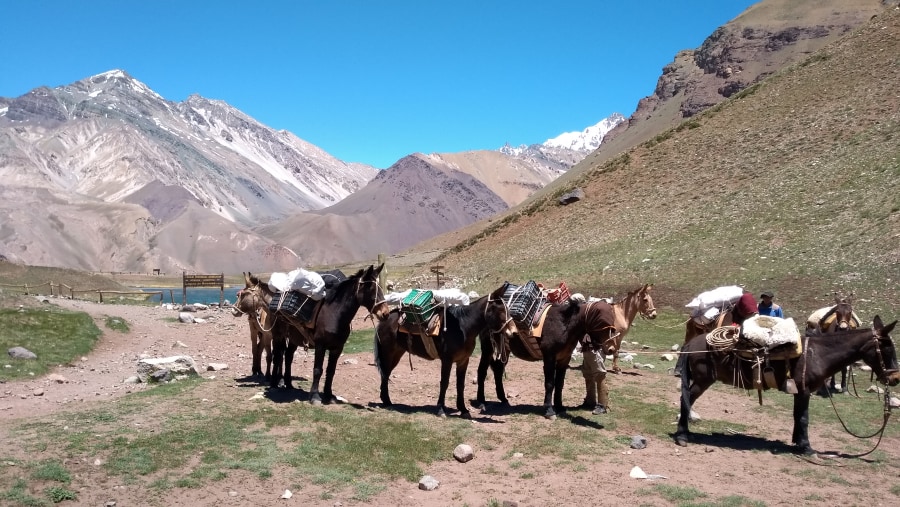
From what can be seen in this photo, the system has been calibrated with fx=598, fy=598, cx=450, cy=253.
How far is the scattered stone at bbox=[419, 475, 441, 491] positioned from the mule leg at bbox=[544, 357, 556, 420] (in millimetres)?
4197

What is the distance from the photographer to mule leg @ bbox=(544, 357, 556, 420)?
12.3 m

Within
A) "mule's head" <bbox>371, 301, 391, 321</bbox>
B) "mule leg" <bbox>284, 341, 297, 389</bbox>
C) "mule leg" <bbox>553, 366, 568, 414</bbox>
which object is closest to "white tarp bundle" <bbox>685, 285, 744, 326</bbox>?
"mule leg" <bbox>553, 366, 568, 414</bbox>

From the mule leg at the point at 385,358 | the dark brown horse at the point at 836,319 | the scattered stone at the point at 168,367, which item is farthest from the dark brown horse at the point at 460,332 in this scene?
the dark brown horse at the point at 836,319

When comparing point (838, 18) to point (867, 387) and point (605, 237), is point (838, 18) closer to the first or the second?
point (605, 237)

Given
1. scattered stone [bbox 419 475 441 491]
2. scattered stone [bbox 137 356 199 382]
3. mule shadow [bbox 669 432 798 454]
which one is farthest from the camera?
scattered stone [bbox 137 356 199 382]

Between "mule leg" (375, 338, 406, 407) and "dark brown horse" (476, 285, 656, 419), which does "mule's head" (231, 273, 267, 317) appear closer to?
"mule leg" (375, 338, 406, 407)

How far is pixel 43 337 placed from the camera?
1975 cm

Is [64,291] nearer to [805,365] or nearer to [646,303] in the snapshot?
[646,303]

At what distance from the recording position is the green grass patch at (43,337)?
1606cm

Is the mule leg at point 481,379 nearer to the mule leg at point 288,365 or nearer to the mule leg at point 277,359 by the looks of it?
the mule leg at point 288,365

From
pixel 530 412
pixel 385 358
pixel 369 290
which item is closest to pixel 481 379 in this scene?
pixel 530 412

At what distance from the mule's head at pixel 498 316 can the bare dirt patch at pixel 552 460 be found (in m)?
1.88

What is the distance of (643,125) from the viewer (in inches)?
5694

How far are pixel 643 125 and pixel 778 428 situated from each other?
468 ft
